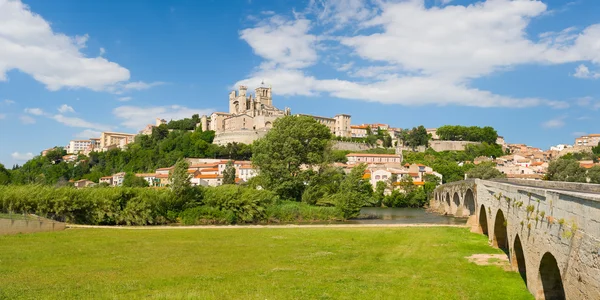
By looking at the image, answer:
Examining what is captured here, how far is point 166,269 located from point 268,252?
18.0ft

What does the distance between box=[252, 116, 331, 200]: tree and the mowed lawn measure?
18418 millimetres

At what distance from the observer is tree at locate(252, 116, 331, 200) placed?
44.0 metres

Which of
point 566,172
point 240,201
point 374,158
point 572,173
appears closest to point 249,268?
point 240,201

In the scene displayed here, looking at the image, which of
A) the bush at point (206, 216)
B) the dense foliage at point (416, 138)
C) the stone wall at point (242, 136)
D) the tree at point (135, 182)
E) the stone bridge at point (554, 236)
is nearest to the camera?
the stone bridge at point (554, 236)

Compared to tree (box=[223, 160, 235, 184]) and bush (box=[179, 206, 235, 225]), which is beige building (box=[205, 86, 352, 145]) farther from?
bush (box=[179, 206, 235, 225])

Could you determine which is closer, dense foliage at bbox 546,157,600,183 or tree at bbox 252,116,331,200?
tree at bbox 252,116,331,200

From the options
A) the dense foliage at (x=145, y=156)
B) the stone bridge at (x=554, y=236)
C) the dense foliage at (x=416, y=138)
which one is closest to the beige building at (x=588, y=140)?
the dense foliage at (x=416, y=138)

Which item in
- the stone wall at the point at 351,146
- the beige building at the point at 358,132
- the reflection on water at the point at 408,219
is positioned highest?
the beige building at the point at 358,132

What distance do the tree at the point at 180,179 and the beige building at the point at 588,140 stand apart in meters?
149

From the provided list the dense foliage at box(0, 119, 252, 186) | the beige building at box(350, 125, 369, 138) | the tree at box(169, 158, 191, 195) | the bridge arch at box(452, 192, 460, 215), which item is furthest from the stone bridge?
the beige building at box(350, 125, 369, 138)

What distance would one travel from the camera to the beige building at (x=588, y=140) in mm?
146500

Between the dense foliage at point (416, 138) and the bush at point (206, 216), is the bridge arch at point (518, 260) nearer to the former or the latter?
the bush at point (206, 216)

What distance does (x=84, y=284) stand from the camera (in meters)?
13.1

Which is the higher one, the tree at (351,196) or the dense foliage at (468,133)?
the dense foliage at (468,133)
